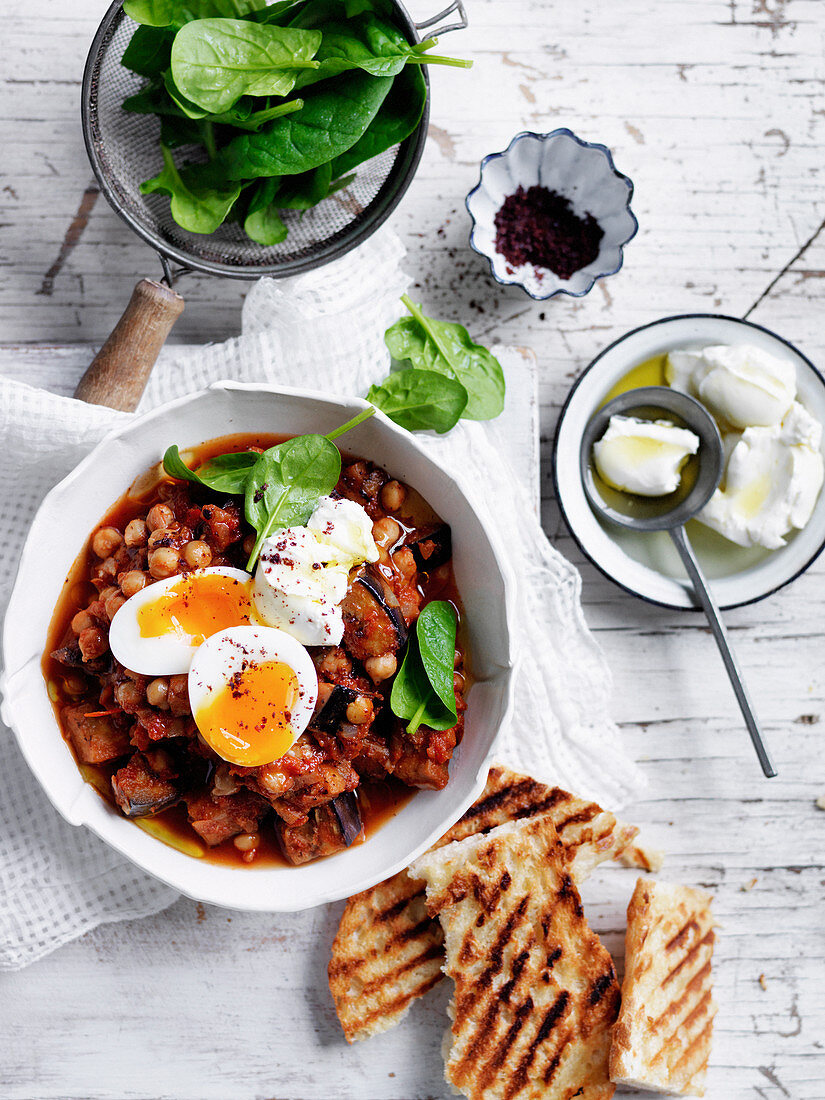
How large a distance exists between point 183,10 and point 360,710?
6.62 ft

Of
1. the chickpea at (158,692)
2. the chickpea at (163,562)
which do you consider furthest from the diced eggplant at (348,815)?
the chickpea at (163,562)

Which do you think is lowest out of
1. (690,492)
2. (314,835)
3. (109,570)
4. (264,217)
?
(314,835)

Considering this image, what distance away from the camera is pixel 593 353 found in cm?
316

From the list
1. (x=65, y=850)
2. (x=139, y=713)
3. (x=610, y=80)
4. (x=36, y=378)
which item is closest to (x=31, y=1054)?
(x=65, y=850)

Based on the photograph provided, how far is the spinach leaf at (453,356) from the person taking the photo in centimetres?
277

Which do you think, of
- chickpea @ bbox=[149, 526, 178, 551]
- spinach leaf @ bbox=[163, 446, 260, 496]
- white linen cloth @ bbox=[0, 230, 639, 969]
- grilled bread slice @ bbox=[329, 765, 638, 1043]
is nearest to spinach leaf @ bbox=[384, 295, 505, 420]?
white linen cloth @ bbox=[0, 230, 639, 969]

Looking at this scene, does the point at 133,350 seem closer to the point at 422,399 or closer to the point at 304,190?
the point at 304,190

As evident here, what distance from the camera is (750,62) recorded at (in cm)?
319

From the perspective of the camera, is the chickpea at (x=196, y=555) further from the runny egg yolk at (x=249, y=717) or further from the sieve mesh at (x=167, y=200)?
the sieve mesh at (x=167, y=200)

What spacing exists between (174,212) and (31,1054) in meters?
2.72

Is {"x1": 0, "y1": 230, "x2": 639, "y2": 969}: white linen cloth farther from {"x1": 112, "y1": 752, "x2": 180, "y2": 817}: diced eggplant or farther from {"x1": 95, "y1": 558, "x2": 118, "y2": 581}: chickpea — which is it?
{"x1": 112, "y1": 752, "x2": 180, "y2": 817}: diced eggplant

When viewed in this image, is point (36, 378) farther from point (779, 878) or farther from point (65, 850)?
point (779, 878)

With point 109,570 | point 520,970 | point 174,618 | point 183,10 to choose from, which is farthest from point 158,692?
point 183,10

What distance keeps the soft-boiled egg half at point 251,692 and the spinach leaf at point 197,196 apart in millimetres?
1314
